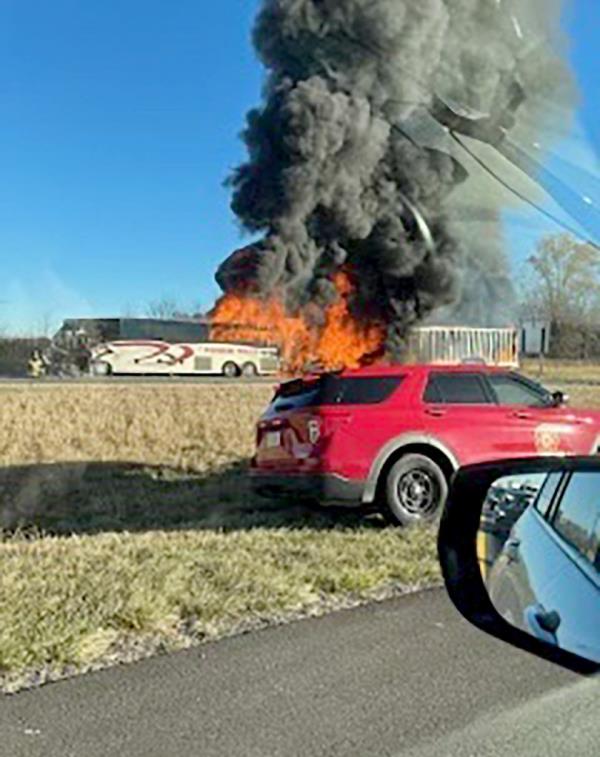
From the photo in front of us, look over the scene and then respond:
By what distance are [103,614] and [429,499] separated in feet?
15.4

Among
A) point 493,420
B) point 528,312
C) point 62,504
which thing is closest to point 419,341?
point 528,312

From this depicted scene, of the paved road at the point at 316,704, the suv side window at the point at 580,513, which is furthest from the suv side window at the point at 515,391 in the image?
the suv side window at the point at 580,513

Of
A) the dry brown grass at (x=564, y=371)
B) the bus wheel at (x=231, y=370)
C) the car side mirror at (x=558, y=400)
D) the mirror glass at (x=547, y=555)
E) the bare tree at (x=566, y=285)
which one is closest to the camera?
the mirror glass at (x=547, y=555)

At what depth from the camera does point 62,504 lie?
44.5 feet

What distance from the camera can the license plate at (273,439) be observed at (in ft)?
30.6

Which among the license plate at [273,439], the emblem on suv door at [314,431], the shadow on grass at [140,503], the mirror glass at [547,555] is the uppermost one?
the mirror glass at [547,555]

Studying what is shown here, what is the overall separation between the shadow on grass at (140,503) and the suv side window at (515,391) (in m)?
1.92

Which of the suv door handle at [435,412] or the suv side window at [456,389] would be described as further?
the suv side window at [456,389]

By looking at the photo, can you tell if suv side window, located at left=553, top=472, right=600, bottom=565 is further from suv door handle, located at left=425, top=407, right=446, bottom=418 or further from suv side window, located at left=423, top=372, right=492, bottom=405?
suv side window, located at left=423, top=372, right=492, bottom=405

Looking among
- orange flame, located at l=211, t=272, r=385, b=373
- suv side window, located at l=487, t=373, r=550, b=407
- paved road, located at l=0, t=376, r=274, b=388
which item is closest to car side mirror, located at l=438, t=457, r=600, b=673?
suv side window, located at l=487, t=373, r=550, b=407

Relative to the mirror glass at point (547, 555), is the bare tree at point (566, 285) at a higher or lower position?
higher

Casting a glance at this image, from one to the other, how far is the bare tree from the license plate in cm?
320

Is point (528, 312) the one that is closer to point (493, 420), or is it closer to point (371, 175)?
point (493, 420)

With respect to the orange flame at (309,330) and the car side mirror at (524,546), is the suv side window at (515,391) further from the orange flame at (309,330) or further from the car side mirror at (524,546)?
the orange flame at (309,330)
